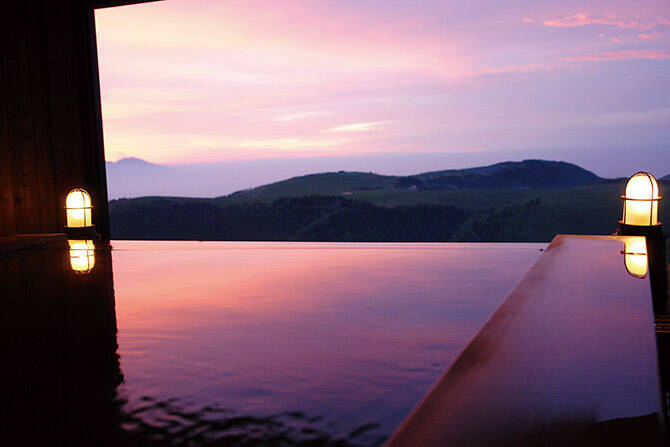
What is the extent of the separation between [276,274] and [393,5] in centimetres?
779

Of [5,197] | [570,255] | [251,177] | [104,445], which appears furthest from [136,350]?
[251,177]

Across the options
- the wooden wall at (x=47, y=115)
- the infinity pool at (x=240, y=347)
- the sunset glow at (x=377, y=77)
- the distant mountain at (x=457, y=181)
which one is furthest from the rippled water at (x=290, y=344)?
the distant mountain at (x=457, y=181)

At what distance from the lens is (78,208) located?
3578mm

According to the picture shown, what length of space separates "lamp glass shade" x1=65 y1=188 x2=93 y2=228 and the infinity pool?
7.67 feet

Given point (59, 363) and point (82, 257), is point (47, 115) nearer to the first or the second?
point (82, 257)

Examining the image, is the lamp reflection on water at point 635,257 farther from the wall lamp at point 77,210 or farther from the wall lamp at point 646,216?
the wall lamp at point 77,210

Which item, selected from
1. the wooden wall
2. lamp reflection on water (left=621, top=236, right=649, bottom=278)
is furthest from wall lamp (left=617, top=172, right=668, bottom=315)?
the wooden wall

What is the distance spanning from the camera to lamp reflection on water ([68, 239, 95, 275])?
147cm

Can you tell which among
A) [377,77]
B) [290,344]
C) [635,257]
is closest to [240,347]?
[290,344]

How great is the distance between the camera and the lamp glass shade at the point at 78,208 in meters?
3.54

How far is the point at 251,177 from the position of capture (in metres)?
17.9

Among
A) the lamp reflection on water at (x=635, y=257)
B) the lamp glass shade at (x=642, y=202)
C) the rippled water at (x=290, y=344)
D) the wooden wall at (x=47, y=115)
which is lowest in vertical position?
the rippled water at (x=290, y=344)

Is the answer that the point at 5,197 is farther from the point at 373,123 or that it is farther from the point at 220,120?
the point at 373,123

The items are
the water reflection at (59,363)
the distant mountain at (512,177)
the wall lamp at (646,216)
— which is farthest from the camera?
the distant mountain at (512,177)
